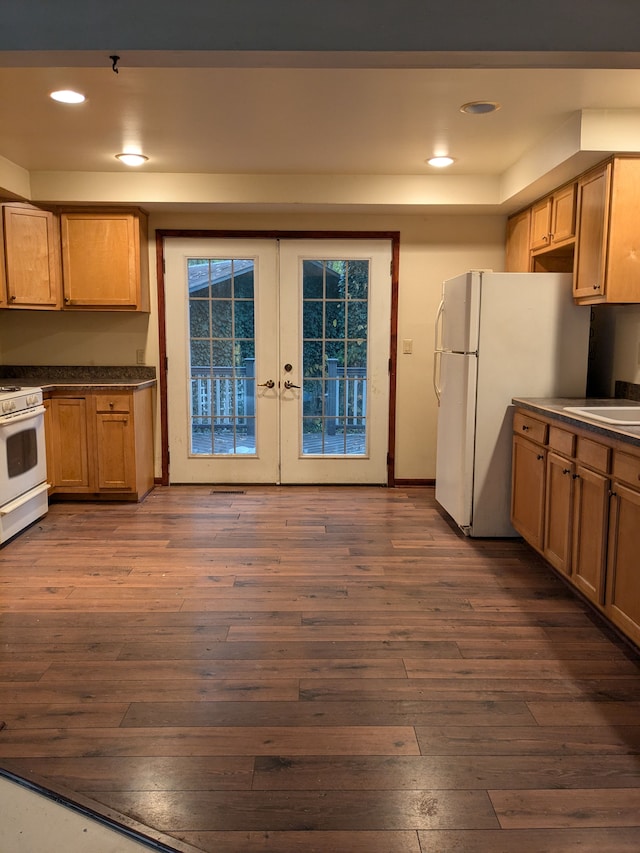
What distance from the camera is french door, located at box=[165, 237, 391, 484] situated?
5332 millimetres

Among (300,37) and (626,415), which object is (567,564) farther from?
(300,37)

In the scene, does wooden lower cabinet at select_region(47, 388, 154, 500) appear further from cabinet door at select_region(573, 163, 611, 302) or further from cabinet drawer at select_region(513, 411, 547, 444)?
cabinet door at select_region(573, 163, 611, 302)

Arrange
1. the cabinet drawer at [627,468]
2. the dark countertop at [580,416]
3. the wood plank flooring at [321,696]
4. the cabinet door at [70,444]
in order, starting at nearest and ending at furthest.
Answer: the wood plank flooring at [321,696], the cabinet drawer at [627,468], the dark countertop at [580,416], the cabinet door at [70,444]

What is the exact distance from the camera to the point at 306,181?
4723mm

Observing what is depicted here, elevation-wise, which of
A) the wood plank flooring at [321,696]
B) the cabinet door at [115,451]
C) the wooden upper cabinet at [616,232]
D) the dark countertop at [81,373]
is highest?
the wooden upper cabinet at [616,232]

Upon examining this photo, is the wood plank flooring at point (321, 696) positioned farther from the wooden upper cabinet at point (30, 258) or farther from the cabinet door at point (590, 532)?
the wooden upper cabinet at point (30, 258)

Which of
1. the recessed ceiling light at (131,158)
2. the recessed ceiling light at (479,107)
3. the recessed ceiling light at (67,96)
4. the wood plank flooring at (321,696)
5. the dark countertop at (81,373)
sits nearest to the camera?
the wood plank flooring at (321,696)

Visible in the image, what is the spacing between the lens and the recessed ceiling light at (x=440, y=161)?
4.25 meters

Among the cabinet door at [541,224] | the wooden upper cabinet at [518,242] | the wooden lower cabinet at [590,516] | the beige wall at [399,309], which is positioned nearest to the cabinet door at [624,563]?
the wooden lower cabinet at [590,516]

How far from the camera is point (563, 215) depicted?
398 centimetres

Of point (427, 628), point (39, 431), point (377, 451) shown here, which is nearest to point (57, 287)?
point (39, 431)

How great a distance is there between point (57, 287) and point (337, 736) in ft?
13.3

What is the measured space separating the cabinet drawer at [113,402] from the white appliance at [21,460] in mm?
435

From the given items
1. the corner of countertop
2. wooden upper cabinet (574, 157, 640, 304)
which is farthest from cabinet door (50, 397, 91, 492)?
wooden upper cabinet (574, 157, 640, 304)
